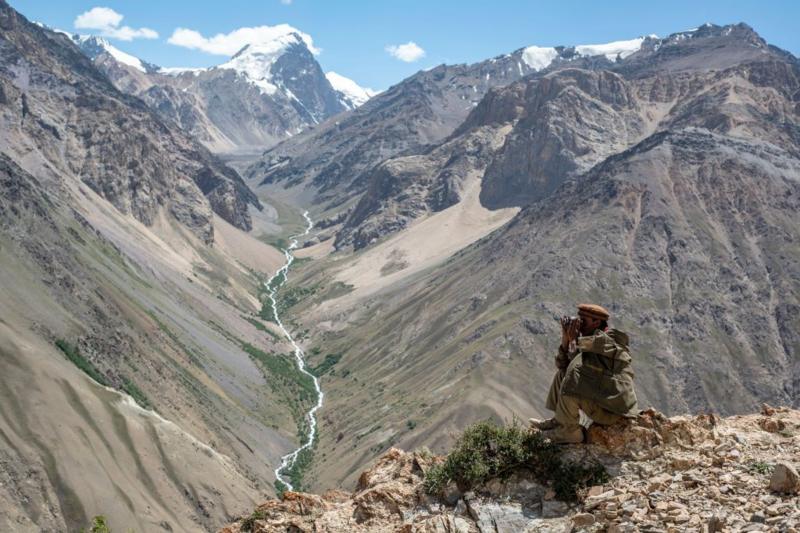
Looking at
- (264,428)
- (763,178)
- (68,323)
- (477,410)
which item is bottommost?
(264,428)

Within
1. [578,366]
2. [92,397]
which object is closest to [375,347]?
[92,397]

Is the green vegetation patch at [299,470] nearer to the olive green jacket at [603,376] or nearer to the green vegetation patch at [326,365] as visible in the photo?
the green vegetation patch at [326,365]

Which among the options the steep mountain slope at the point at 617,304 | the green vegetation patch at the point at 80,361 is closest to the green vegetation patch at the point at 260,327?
the steep mountain slope at the point at 617,304

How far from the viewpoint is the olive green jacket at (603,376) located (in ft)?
55.2

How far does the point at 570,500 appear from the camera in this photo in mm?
16484

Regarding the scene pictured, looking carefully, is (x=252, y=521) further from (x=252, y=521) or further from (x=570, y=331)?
(x=570, y=331)

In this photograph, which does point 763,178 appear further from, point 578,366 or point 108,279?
point 578,366

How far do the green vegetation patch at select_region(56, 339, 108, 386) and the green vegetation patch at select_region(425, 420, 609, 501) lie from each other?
85.8m

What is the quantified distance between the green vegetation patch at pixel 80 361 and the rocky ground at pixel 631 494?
276 ft

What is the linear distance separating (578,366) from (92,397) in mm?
76790

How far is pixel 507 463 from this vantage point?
17547mm

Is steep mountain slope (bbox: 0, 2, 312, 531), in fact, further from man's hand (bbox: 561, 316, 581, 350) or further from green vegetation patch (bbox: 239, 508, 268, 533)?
man's hand (bbox: 561, 316, 581, 350)

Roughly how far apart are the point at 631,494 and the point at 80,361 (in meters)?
91.8

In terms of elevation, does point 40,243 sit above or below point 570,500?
below
